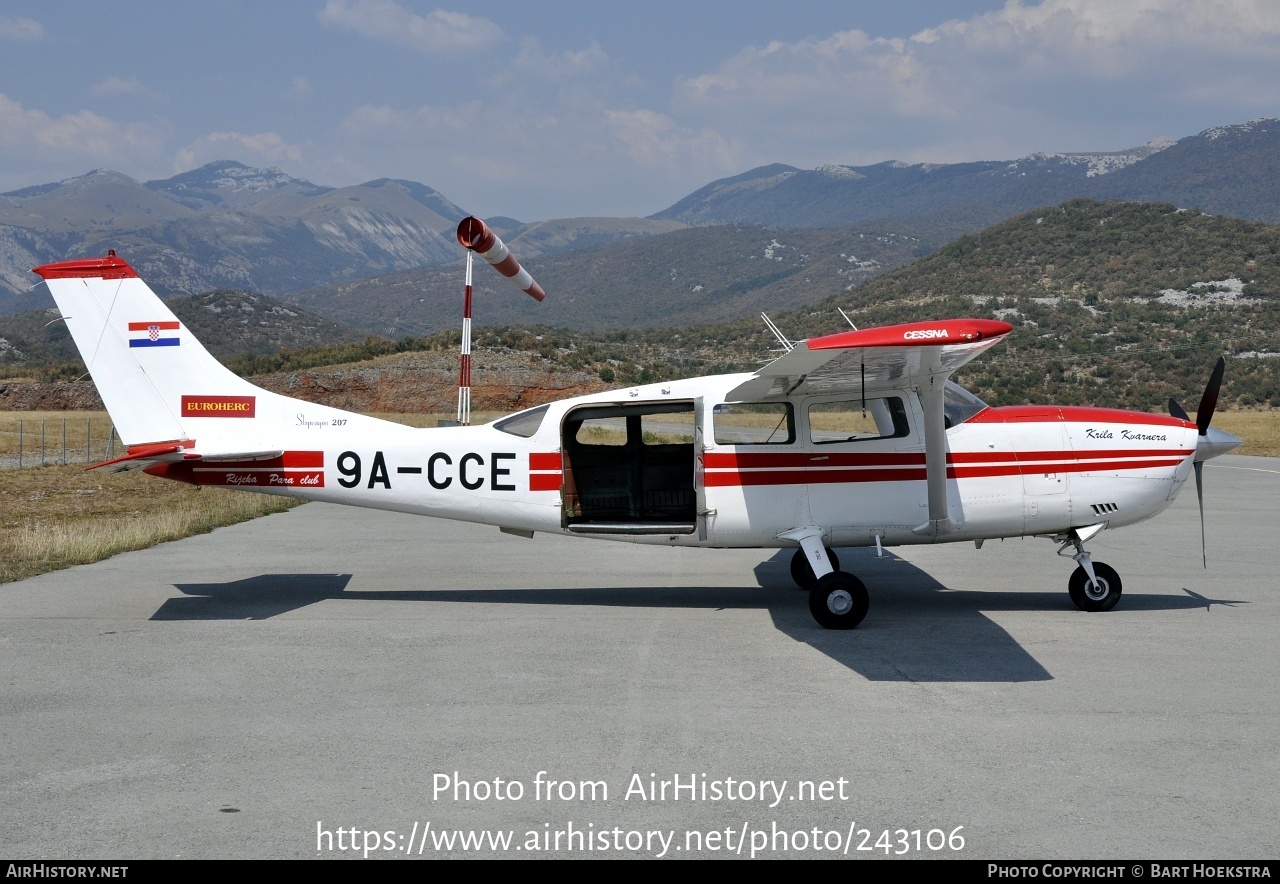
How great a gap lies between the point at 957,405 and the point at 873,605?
1976 millimetres

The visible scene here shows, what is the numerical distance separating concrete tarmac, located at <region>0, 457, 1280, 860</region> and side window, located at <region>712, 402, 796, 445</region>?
1.53 m

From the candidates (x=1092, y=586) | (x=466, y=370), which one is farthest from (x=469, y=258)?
(x=1092, y=586)

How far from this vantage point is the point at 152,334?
34.5 feet

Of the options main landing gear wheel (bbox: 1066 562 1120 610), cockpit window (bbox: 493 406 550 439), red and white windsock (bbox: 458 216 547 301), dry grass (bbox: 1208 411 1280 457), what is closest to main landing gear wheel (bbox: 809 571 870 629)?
main landing gear wheel (bbox: 1066 562 1120 610)

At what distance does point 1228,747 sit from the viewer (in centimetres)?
590

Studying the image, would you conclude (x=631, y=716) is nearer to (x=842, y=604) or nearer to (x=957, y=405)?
(x=842, y=604)

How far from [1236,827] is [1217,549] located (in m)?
10.1

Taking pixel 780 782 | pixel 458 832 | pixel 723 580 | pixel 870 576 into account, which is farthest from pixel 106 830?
pixel 870 576

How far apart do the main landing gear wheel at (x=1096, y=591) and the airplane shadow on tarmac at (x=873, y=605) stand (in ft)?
0.87

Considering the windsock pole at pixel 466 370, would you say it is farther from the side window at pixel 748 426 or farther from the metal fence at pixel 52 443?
the metal fence at pixel 52 443

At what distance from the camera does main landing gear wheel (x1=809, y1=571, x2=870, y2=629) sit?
909 centimetres

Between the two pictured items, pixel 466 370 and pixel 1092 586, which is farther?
pixel 466 370
